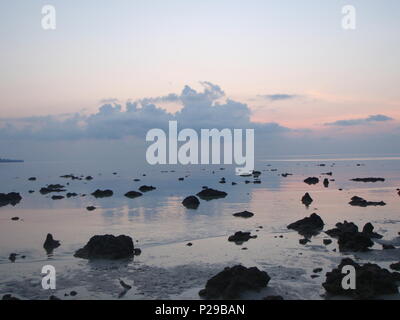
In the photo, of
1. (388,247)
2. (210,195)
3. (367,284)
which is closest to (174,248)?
(367,284)

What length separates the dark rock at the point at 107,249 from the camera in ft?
92.5

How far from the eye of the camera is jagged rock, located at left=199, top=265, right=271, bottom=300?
65.4 ft

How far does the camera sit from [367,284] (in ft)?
65.2

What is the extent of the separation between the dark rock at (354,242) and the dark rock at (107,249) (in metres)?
16.1

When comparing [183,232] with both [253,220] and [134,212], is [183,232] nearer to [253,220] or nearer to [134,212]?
[253,220]

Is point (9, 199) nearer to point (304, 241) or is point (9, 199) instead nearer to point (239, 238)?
point (239, 238)

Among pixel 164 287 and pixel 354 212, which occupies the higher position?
pixel 164 287

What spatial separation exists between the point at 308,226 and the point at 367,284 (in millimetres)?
17423

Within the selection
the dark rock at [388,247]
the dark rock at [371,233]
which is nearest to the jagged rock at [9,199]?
the dark rock at [371,233]

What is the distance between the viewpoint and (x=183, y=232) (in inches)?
1511

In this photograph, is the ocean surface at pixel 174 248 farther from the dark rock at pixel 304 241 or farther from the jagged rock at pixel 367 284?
the jagged rock at pixel 367 284

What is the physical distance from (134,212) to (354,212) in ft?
94.7
